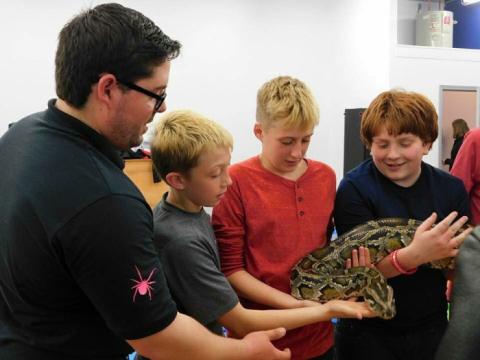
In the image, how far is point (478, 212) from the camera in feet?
10.6

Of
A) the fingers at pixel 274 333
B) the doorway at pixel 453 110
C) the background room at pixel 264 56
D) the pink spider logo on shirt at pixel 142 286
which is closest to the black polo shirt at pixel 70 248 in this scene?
the pink spider logo on shirt at pixel 142 286

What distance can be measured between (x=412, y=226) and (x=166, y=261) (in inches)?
48.3

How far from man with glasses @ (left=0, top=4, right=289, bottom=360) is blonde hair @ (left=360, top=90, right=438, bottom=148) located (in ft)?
3.80

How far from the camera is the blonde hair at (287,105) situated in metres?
2.22

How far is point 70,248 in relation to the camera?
4.45 feet

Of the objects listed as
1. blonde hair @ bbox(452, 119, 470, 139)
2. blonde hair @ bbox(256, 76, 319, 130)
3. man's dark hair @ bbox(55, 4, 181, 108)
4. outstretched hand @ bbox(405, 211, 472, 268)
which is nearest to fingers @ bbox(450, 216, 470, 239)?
outstretched hand @ bbox(405, 211, 472, 268)

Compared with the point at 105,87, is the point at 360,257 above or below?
below

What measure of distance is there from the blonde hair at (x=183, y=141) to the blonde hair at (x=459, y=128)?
736 centimetres

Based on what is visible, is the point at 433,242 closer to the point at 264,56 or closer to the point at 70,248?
the point at 70,248

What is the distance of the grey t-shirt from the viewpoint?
5.89 ft

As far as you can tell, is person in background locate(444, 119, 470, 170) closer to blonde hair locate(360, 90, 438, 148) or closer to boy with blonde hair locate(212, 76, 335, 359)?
blonde hair locate(360, 90, 438, 148)

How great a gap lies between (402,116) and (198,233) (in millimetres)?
1179

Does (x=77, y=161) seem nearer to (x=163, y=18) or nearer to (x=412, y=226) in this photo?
(x=412, y=226)

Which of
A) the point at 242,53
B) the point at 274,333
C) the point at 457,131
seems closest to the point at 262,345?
the point at 274,333
